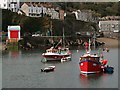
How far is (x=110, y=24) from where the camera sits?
127 feet

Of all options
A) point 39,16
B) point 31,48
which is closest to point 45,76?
point 31,48

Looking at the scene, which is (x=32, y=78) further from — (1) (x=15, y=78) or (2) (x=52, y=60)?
(2) (x=52, y=60)

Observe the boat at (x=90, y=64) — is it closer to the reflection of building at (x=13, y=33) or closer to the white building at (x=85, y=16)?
the reflection of building at (x=13, y=33)

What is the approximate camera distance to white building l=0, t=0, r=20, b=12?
30.4 m

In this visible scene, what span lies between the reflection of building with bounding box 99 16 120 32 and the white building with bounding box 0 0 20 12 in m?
9.94

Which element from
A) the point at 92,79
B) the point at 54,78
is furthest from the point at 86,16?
the point at 92,79

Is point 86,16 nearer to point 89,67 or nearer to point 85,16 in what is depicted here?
point 85,16

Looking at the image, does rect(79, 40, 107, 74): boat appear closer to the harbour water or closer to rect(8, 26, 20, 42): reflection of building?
the harbour water

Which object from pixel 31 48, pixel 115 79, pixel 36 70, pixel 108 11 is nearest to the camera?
pixel 115 79

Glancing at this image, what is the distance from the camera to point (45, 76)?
39.9 ft

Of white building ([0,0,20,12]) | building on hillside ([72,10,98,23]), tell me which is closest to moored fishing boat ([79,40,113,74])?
white building ([0,0,20,12])

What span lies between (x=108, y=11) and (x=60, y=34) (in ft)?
40.8

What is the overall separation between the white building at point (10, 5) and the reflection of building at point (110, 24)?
9.94 metres

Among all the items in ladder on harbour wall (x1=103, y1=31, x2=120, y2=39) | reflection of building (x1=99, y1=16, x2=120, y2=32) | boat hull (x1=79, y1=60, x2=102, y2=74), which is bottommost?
boat hull (x1=79, y1=60, x2=102, y2=74)
